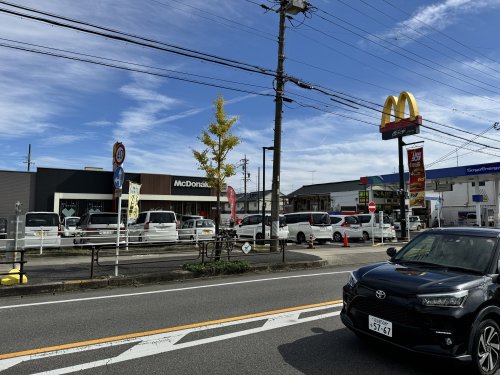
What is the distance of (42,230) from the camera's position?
54.6 feet

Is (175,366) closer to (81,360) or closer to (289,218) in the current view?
(81,360)

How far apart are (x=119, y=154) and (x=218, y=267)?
430 centimetres

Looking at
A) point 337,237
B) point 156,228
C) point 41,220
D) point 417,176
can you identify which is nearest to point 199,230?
point 156,228

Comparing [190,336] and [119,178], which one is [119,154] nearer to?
[119,178]

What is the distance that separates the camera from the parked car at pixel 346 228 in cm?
2773

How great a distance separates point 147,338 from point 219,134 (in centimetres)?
1631

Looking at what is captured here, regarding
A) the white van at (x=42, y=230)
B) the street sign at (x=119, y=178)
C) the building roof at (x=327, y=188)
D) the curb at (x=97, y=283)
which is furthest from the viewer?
the building roof at (x=327, y=188)

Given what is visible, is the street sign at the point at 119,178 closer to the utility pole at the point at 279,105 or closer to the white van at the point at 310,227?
the utility pole at the point at 279,105

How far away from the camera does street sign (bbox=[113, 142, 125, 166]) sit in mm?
11180

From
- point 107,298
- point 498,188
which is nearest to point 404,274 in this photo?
point 107,298

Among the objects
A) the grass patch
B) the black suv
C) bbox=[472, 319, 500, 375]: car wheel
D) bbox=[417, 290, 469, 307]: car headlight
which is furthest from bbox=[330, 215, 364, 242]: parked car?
bbox=[417, 290, 469, 307]: car headlight

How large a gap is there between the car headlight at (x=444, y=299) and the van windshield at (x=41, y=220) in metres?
16.8

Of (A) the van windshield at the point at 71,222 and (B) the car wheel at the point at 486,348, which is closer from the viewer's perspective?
(B) the car wheel at the point at 486,348

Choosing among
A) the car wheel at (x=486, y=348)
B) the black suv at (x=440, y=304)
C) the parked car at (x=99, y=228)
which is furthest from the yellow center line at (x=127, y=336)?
the parked car at (x=99, y=228)
